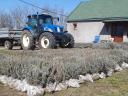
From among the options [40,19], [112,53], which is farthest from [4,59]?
[40,19]

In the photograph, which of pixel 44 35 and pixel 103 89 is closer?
pixel 103 89

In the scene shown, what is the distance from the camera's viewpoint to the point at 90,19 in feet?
118

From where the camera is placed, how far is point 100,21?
35.1m

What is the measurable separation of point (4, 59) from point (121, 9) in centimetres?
2549

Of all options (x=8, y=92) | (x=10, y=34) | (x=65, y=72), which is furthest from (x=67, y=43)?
(x=8, y=92)

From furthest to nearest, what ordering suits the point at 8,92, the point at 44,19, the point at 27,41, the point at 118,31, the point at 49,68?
1. the point at 118,31
2. the point at 27,41
3. the point at 44,19
4. the point at 49,68
5. the point at 8,92

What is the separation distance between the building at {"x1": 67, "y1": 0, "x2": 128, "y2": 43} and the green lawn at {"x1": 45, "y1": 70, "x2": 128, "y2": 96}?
21.6 m

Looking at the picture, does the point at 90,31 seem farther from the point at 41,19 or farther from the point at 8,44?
the point at 41,19

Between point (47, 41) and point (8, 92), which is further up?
point (47, 41)

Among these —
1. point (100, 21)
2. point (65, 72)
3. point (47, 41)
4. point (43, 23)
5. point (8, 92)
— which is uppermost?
point (100, 21)

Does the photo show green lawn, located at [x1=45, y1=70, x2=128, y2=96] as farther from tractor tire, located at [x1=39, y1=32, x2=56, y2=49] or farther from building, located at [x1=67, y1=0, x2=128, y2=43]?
building, located at [x1=67, y1=0, x2=128, y2=43]

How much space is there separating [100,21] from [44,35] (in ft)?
51.8

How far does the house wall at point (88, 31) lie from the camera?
34.7 m

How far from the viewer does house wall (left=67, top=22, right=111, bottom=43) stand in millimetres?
34688
